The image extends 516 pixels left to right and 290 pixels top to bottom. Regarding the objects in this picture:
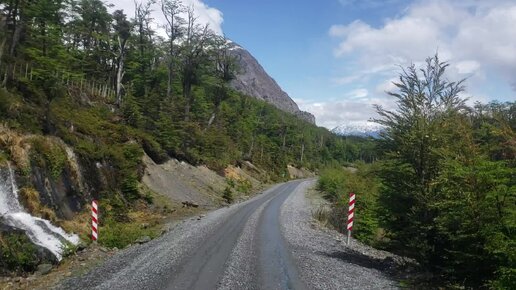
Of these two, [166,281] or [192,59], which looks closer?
[166,281]

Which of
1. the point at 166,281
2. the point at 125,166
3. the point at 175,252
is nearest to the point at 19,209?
the point at 175,252

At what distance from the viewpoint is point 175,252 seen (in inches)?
487

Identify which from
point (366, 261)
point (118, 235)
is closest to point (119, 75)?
point (118, 235)

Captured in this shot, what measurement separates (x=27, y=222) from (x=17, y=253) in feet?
6.43

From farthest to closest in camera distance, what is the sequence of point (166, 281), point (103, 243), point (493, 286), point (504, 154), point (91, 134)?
point (91, 134), point (103, 243), point (504, 154), point (166, 281), point (493, 286)

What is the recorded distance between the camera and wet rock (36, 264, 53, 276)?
10.6 metres

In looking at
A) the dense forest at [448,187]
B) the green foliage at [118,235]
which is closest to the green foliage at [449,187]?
the dense forest at [448,187]

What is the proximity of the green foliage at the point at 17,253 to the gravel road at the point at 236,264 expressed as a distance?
176cm

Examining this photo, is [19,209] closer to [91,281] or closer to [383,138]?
[91,281]

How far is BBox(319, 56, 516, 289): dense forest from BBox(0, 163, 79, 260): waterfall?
9558 millimetres

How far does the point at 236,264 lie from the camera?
1106 centimetres

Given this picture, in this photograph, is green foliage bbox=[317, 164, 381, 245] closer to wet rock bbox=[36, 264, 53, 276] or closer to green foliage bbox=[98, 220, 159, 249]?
green foliage bbox=[98, 220, 159, 249]

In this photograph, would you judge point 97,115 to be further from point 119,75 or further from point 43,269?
point 43,269

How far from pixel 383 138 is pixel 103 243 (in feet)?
32.2
